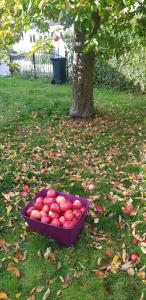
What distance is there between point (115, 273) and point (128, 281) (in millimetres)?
149

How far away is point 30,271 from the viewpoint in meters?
3.36

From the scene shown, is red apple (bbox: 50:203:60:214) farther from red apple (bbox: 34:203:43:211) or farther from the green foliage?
the green foliage

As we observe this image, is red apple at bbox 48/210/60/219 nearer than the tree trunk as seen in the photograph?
Yes

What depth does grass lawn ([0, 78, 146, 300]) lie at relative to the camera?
3.25 meters

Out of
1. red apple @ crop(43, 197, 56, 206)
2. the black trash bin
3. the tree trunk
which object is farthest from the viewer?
the black trash bin

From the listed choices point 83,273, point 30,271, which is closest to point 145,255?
point 83,273

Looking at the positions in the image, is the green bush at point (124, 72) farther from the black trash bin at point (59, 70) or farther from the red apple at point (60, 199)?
the red apple at point (60, 199)

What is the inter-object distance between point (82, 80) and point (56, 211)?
4.42m

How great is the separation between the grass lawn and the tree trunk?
319 mm

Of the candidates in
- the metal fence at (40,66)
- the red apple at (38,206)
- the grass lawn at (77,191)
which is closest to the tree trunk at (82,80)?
the grass lawn at (77,191)

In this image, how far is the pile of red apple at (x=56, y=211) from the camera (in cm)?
349

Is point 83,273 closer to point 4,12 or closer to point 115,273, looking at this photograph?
point 115,273

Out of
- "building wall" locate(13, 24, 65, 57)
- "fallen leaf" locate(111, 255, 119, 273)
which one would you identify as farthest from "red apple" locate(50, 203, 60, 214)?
"building wall" locate(13, 24, 65, 57)

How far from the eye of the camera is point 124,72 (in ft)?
36.2
